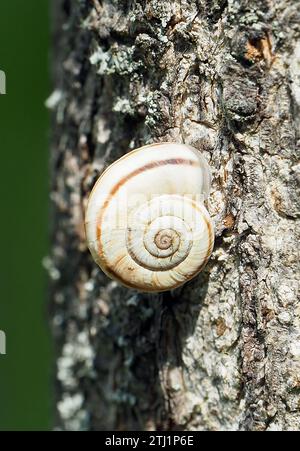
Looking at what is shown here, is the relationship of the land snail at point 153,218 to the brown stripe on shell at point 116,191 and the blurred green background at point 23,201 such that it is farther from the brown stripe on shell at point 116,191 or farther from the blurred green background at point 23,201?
the blurred green background at point 23,201

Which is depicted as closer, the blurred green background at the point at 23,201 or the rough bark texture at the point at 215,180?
the rough bark texture at the point at 215,180

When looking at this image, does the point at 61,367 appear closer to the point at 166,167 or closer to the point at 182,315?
the point at 182,315

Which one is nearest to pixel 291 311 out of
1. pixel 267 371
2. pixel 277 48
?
pixel 267 371

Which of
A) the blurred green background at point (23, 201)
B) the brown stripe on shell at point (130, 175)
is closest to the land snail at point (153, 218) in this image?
the brown stripe on shell at point (130, 175)

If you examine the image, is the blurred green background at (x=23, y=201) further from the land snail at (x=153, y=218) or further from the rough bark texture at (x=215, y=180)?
the land snail at (x=153, y=218)

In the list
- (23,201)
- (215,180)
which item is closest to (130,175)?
(215,180)

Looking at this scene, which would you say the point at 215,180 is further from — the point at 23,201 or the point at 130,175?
the point at 23,201
